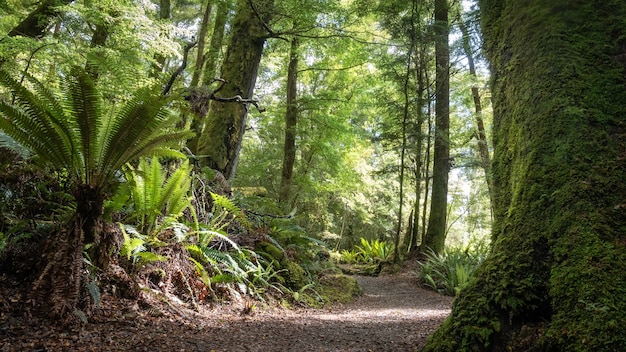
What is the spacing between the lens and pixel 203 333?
2666mm

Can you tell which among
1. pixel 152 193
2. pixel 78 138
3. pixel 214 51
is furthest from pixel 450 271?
pixel 214 51

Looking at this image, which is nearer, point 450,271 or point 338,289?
point 338,289

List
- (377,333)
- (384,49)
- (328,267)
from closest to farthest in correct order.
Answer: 1. (377,333)
2. (328,267)
3. (384,49)

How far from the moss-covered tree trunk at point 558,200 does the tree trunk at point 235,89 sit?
4.77 metres

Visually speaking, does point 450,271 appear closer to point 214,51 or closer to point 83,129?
point 83,129

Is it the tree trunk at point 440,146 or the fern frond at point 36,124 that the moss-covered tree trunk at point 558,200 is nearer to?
the fern frond at point 36,124

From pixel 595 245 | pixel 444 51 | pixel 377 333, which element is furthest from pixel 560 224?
pixel 444 51

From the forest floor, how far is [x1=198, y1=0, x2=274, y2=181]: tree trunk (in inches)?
122

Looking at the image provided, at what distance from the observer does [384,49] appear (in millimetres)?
10203

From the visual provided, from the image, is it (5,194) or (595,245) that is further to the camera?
(5,194)

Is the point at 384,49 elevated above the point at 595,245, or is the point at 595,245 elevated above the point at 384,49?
the point at 384,49

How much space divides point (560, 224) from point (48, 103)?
3.34 m

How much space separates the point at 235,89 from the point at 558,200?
560cm

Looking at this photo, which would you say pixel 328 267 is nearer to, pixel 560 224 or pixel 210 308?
pixel 210 308
